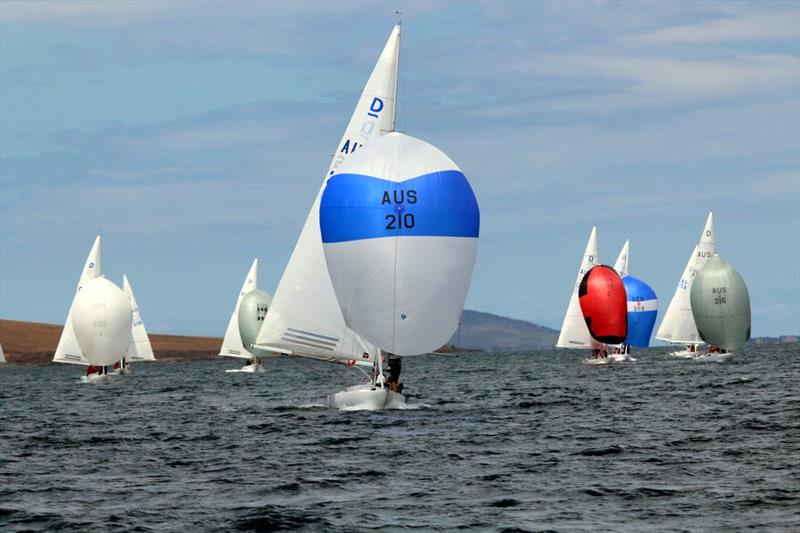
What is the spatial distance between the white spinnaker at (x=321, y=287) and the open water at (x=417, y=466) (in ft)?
7.07

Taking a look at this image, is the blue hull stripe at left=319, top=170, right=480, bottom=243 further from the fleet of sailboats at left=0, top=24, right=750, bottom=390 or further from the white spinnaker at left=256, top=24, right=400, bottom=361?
the white spinnaker at left=256, top=24, right=400, bottom=361

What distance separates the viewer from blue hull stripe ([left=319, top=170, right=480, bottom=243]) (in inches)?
1371

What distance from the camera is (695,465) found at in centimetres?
2627

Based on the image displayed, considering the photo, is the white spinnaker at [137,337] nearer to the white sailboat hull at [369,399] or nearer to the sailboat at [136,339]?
the sailboat at [136,339]

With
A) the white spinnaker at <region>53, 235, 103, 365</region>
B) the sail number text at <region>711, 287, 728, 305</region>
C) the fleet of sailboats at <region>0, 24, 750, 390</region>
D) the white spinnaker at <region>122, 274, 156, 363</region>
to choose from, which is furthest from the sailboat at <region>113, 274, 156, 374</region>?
the fleet of sailboats at <region>0, 24, 750, 390</region>

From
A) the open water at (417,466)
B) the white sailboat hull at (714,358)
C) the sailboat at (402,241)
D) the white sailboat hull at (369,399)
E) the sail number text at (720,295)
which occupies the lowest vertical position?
the open water at (417,466)

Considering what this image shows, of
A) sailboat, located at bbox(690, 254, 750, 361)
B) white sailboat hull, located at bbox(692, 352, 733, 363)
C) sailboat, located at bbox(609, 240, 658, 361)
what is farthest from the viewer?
sailboat, located at bbox(609, 240, 658, 361)

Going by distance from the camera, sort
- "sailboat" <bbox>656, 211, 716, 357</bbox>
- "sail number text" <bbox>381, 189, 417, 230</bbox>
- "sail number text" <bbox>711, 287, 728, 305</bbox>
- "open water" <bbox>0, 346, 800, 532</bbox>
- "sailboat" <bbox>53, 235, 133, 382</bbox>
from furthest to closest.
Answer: "sailboat" <bbox>656, 211, 716, 357</bbox> < "sail number text" <bbox>711, 287, 728, 305</bbox> < "sailboat" <bbox>53, 235, 133, 382</bbox> < "sail number text" <bbox>381, 189, 417, 230</bbox> < "open water" <bbox>0, 346, 800, 532</bbox>

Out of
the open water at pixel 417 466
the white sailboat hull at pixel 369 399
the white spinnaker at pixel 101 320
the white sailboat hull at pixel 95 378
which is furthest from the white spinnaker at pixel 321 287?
the white sailboat hull at pixel 95 378

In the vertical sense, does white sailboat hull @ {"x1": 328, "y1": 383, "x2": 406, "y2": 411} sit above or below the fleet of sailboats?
below

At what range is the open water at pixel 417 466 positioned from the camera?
2055 centimetres

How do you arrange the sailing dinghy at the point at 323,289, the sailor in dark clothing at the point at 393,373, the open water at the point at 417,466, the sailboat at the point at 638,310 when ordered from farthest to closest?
the sailboat at the point at 638,310, the sailing dinghy at the point at 323,289, the sailor in dark clothing at the point at 393,373, the open water at the point at 417,466

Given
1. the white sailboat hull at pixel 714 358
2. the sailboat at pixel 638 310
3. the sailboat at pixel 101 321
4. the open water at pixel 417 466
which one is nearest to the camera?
the open water at pixel 417 466

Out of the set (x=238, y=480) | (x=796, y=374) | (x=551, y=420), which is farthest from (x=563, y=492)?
(x=796, y=374)
